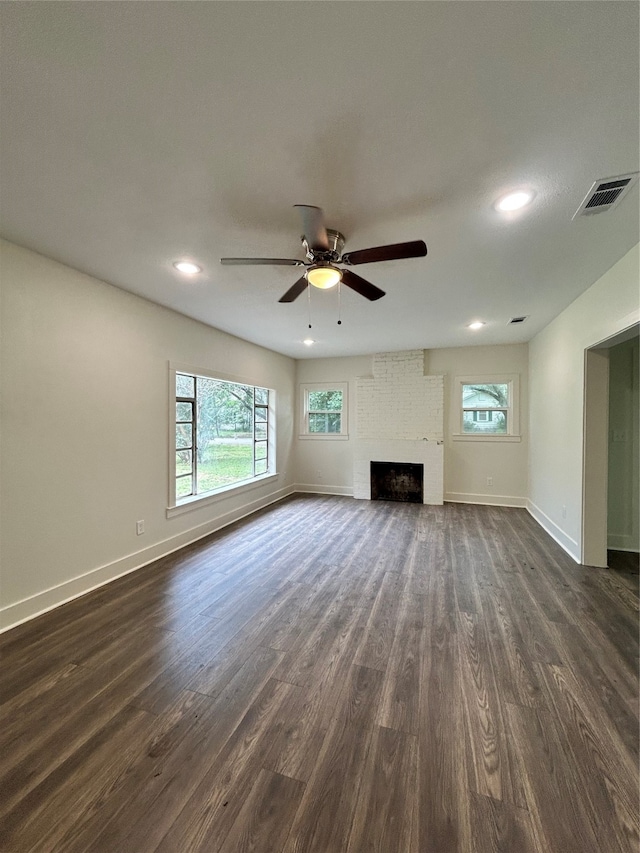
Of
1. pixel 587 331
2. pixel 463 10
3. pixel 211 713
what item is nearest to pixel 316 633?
pixel 211 713

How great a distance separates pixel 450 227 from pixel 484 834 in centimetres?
282

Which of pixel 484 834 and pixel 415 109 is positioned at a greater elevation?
pixel 415 109

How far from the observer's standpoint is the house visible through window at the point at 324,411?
6.62 meters

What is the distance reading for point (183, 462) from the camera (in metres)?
4.12

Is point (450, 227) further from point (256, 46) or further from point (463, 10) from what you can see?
point (256, 46)

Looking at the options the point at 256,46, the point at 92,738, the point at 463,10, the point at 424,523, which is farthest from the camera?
the point at 424,523

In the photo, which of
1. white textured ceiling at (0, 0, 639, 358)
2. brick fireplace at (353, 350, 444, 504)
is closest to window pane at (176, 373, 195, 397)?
white textured ceiling at (0, 0, 639, 358)

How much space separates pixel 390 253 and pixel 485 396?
182 inches

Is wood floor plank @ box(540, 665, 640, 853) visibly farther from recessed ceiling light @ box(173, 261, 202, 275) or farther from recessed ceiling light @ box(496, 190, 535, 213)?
recessed ceiling light @ box(173, 261, 202, 275)

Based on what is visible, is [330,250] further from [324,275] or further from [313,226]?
[313,226]

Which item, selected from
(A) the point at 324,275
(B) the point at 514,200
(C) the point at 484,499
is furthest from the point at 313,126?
(C) the point at 484,499

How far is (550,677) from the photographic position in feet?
6.18

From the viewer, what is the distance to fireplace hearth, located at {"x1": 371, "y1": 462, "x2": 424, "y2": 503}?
607cm

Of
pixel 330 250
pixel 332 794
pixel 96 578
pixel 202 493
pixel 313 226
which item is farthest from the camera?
pixel 202 493
